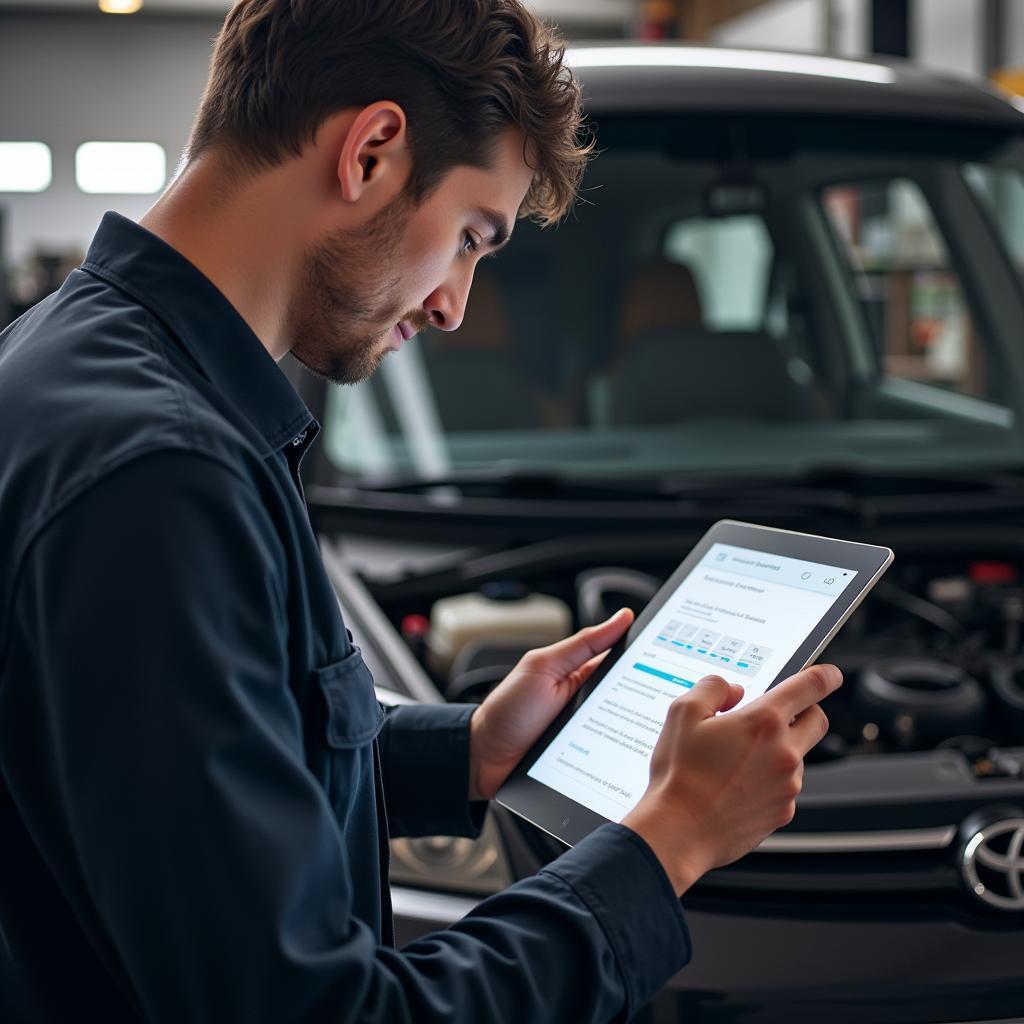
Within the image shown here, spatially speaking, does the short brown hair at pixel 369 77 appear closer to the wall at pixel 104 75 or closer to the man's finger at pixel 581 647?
the man's finger at pixel 581 647

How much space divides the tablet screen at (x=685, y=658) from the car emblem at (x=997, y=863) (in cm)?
43

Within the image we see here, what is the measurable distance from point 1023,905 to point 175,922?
1.00 meters

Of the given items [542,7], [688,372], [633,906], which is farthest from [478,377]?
[542,7]

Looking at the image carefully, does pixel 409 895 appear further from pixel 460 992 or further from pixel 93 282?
pixel 93 282

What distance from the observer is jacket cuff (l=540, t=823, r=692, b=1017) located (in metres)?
0.89

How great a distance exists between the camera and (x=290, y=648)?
88cm

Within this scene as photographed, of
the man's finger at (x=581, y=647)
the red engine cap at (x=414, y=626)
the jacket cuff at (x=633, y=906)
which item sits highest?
the jacket cuff at (x=633, y=906)

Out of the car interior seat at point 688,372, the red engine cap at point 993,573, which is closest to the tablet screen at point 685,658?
the red engine cap at point 993,573

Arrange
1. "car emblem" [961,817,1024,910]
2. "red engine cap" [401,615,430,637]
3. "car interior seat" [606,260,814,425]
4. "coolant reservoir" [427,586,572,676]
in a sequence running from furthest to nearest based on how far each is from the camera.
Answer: "car interior seat" [606,260,814,425] → "red engine cap" [401,615,430,637] → "coolant reservoir" [427,586,572,676] → "car emblem" [961,817,1024,910]

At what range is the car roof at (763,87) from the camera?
2.26 metres

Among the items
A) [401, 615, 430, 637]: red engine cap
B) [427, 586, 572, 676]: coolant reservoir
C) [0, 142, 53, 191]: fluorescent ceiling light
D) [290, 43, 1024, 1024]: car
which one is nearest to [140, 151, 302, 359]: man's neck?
[290, 43, 1024, 1024]: car

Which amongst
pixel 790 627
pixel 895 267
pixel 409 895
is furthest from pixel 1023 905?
pixel 895 267

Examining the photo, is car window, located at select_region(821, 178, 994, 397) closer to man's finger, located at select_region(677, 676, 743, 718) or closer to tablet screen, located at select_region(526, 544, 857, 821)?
tablet screen, located at select_region(526, 544, 857, 821)

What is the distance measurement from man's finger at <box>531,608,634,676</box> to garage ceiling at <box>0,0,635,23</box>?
12313mm
